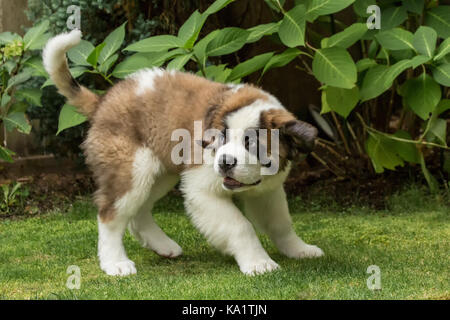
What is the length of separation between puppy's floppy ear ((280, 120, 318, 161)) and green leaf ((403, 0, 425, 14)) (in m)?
2.07

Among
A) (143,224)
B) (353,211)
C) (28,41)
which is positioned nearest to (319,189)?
(353,211)

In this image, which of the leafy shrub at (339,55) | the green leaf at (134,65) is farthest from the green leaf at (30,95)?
the green leaf at (134,65)

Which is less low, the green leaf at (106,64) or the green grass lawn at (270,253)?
the green leaf at (106,64)

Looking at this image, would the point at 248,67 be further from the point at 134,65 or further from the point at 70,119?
the point at 70,119

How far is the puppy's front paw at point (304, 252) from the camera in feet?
16.5

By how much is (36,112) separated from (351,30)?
3.19 metres

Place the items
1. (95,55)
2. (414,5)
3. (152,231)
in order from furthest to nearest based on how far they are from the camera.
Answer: (414,5)
(95,55)
(152,231)

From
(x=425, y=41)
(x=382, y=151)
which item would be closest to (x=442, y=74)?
(x=425, y=41)

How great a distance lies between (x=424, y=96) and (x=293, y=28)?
1.17 metres

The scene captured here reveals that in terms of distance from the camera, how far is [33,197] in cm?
712

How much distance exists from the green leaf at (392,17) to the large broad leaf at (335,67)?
73 cm

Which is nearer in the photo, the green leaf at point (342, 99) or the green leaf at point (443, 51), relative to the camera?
the green leaf at point (443, 51)

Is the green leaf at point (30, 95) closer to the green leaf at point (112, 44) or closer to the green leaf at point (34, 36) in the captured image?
the green leaf at point (34, 36)

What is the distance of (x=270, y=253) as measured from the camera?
17.1ft
